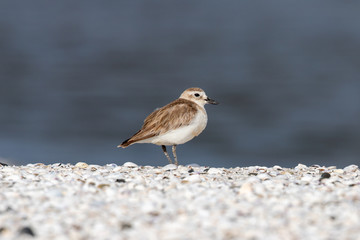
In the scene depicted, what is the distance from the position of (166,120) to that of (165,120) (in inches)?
0.8

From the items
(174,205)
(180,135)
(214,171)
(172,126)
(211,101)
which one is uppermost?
(211,101)

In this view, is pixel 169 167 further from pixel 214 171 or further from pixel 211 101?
pixel 211 101

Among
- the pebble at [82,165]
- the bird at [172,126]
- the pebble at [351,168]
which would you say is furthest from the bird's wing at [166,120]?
the pebble at [351,168]

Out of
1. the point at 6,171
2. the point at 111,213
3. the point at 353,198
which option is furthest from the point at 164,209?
the point at 6,171

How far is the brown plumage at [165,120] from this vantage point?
11.0 metres

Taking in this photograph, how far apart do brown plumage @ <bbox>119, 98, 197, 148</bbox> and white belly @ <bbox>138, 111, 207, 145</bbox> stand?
0.08 metres

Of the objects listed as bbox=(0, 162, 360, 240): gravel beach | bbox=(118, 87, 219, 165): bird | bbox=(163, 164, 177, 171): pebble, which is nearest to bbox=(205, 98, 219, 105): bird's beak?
bbox=(118, 87, 219, 165): bird

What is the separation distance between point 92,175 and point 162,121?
6.86 ft

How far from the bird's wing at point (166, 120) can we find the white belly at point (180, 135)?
0.24 ft

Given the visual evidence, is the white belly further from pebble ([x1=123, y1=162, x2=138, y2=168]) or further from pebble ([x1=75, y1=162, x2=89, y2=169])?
pebble ([x1=75, y1=162, x2=89, y2=169])

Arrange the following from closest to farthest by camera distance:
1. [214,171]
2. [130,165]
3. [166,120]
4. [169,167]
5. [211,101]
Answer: [214,171] < [169,167] < [130,165] < [166,120] < [211,101]

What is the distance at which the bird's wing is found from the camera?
36.0 ft

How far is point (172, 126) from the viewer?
11.0 meters

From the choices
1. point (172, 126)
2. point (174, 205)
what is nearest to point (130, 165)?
point (172, 126)
